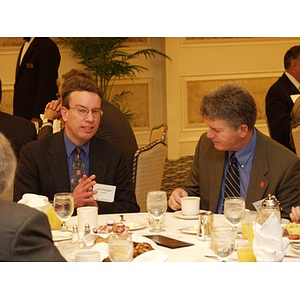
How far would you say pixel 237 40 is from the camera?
10.4 m

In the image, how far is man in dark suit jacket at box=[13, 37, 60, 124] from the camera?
704cm

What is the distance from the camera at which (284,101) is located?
278 inches

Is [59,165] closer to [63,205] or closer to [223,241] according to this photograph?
[63,205]

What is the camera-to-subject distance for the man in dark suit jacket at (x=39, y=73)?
7.04 m

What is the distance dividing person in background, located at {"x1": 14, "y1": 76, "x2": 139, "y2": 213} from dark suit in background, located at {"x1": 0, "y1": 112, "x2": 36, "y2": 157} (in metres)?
0.88

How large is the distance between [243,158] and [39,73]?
3.62 m

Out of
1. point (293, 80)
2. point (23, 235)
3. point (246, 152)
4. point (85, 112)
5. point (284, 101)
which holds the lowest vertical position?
point (23, 235)

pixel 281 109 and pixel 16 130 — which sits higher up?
pixel 281 109

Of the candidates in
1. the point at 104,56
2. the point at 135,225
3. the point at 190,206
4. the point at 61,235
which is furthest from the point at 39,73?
the point at 61,235

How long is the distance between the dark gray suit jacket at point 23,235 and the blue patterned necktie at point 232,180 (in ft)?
7.18

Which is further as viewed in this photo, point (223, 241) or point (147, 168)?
point (147, 168)

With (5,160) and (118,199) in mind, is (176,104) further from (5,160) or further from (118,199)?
(5,160)

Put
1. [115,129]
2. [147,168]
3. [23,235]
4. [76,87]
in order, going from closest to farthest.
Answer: [23,235]
[76,87]
[147,168]
[115,129]
